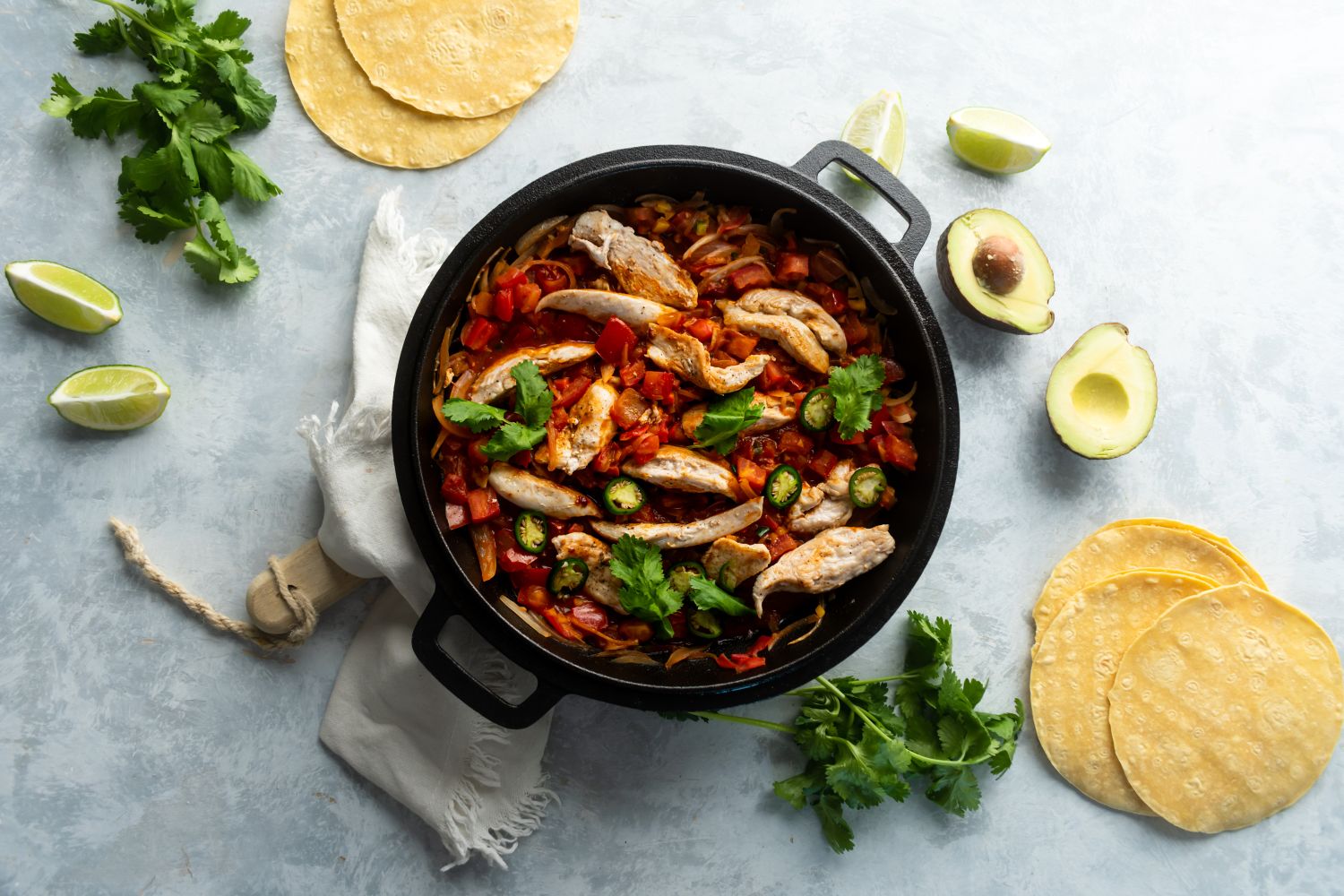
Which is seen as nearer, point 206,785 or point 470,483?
point 470,483

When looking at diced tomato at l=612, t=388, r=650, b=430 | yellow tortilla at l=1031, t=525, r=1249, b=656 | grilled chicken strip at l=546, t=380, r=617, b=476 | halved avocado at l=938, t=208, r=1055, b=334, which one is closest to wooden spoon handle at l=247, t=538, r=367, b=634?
grilled chicken strip at l=546, t=380, r=617, b=476

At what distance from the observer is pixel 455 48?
410cm

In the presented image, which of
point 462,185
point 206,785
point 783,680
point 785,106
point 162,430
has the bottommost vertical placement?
point 206,785

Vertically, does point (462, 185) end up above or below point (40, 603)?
above

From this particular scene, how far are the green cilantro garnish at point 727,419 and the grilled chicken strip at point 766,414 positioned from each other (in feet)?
0.11

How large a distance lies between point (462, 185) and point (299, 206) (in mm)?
694

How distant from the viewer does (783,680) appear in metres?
3.38

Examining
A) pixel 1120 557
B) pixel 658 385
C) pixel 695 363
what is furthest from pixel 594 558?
pixel 1120 557

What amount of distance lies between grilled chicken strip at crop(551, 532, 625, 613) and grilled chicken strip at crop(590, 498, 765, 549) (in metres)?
0.08

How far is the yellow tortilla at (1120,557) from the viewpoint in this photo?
13.3ft

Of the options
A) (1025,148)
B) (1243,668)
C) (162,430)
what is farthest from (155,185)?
(1243,668)

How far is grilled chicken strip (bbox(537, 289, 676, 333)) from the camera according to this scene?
3.61 meters

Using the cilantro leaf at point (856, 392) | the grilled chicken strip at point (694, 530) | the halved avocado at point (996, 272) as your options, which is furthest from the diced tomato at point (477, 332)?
the halved avocado at point (996, 272)

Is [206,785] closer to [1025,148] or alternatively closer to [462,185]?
[462,185]
